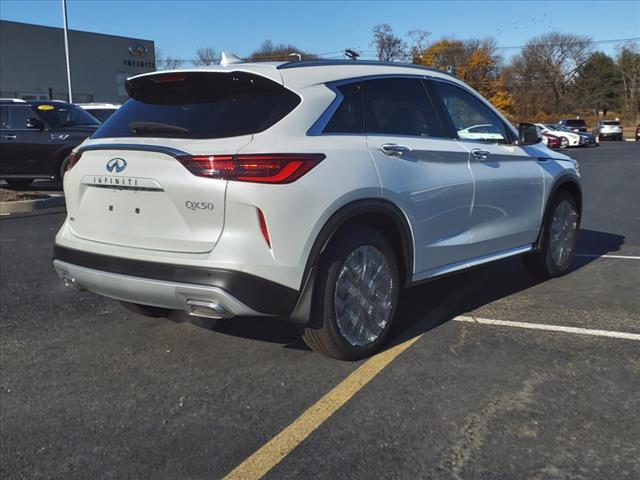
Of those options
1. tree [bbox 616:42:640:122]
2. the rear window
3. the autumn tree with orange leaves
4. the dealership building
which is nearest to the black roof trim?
the rear window

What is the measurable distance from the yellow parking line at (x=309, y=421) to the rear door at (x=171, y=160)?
3.39ft

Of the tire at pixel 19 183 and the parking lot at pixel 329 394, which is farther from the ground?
the tire at pixel 19 183

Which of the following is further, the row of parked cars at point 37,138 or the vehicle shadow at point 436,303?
the row of parked cars at point 37,138

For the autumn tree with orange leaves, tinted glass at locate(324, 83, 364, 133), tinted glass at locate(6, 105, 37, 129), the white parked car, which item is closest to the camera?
tinted glass at locate(324, 83, 364, 133)

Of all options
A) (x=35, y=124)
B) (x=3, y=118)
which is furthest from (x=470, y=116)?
(x=3, y=118)

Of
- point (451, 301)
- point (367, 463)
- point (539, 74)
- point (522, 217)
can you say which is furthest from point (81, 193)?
point (539, 74)

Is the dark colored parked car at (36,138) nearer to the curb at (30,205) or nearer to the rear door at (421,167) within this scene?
the curb at (30,205)

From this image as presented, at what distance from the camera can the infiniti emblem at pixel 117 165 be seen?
3.59 metres

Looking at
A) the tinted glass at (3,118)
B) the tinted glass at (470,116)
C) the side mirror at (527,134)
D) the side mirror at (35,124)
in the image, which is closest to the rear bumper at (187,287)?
the tinted glass at (470,116)

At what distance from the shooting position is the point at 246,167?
3.29 m

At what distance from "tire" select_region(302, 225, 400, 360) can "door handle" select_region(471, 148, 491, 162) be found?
116 centimetres

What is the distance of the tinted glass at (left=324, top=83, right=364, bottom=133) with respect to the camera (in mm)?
3754

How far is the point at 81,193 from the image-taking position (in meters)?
3.88

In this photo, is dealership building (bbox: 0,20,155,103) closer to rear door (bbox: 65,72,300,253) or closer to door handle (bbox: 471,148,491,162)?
door handle (bbox: 471,148,491,162)
